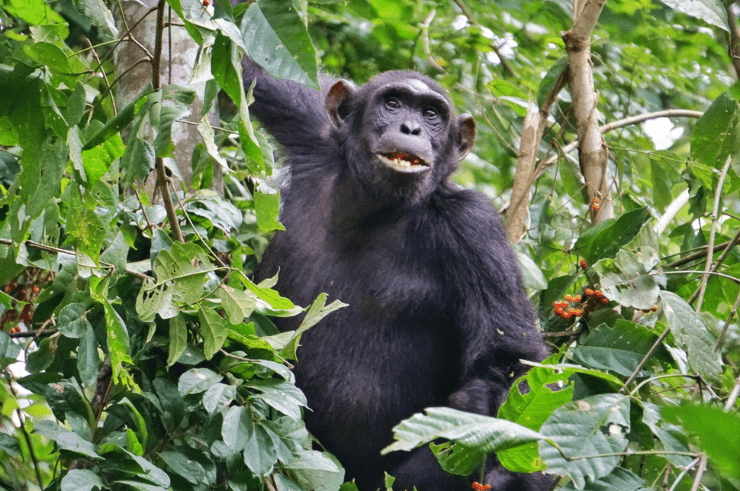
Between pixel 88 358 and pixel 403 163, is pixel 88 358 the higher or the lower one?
the lower one

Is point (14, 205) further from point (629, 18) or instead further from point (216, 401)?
point (629, 18)

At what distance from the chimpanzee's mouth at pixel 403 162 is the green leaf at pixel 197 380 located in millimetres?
1885

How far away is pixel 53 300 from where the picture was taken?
3.28 metres

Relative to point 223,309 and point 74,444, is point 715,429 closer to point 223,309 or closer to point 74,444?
point 74,444

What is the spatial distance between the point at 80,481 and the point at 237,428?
0.53 m

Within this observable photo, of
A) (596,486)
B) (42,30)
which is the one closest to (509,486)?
(596,486)

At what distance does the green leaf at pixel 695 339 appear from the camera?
10.6ft

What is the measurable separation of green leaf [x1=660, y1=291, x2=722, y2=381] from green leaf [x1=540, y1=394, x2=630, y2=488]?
84cm

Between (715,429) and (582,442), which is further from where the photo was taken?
(582,442)

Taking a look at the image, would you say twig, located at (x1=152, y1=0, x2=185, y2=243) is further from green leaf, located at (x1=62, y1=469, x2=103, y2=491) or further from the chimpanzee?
the chimpanzee

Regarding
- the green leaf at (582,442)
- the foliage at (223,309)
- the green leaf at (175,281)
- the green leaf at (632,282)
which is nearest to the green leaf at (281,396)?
the foliage at (223,309)

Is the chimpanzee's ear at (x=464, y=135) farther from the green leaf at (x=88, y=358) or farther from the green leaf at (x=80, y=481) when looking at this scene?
the green leaf at (x=80, y=481)

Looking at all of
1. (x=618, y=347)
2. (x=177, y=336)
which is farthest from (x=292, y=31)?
(x=618, y=347)

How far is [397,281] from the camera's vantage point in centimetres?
464
